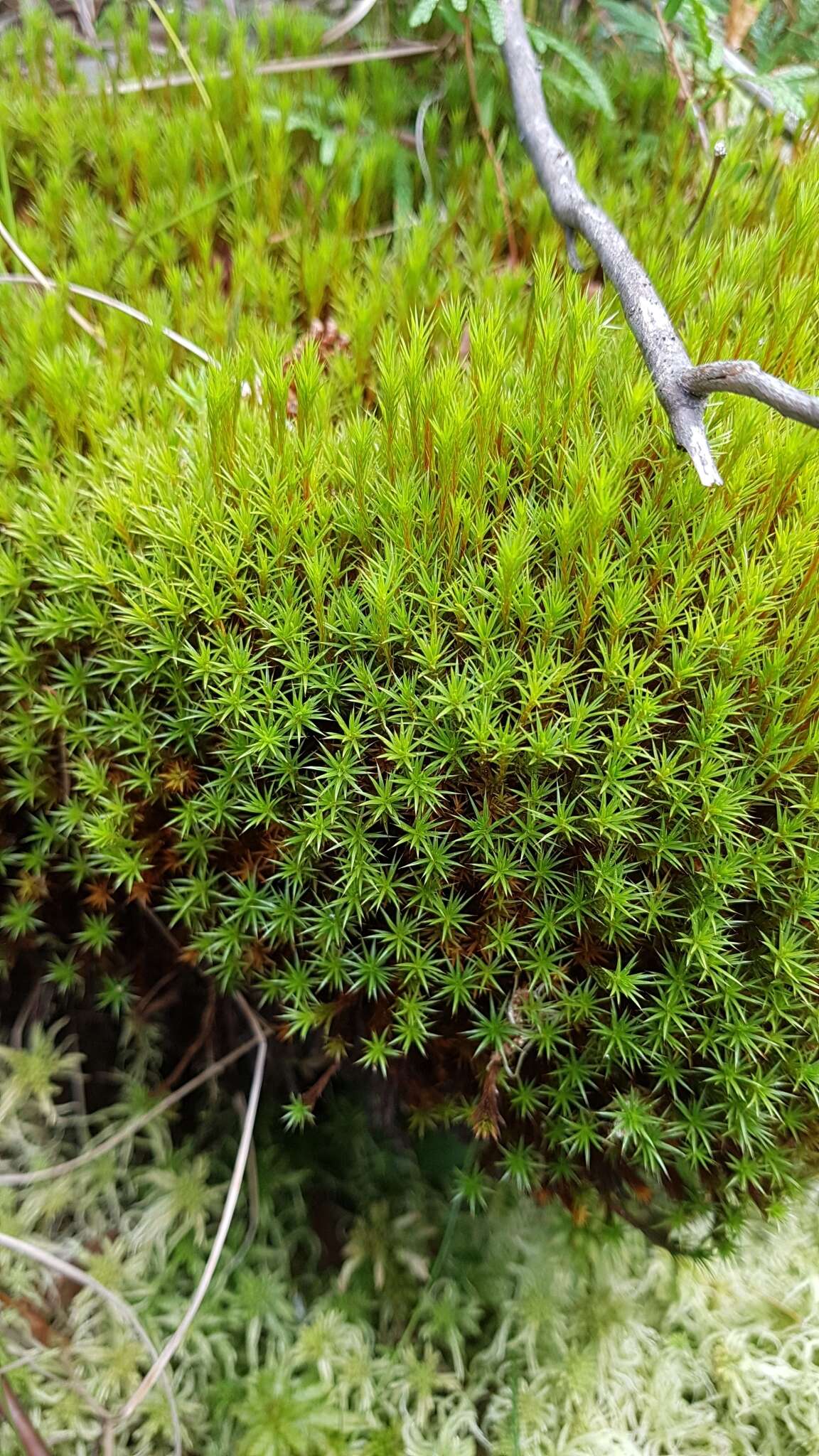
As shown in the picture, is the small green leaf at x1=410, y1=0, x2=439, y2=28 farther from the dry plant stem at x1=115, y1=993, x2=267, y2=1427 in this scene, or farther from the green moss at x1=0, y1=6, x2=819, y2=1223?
the dry plant stem at x1=115, y1=993, x2=267, y2=1427

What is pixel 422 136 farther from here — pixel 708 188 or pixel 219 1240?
pixel 219 1240

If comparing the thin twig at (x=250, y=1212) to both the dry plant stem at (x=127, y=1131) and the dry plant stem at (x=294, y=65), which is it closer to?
the dry plant stem at (x=127, y=1131)

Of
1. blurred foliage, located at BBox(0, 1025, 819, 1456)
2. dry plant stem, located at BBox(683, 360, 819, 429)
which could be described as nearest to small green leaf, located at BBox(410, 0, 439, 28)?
dry plant stem, located at BBox(683, 360, 819, 429)

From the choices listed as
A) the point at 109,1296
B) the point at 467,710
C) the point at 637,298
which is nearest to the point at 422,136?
the point at 637,298

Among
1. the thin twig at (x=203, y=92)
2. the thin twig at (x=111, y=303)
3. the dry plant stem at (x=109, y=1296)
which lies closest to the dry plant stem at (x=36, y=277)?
the thin twig at (x=111, y=303)

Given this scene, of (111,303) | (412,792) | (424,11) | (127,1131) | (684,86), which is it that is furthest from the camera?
(684,86)

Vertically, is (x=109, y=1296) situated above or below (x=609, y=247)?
below

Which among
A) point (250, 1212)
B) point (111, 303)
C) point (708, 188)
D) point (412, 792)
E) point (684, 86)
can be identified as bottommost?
point (250, 1212)
